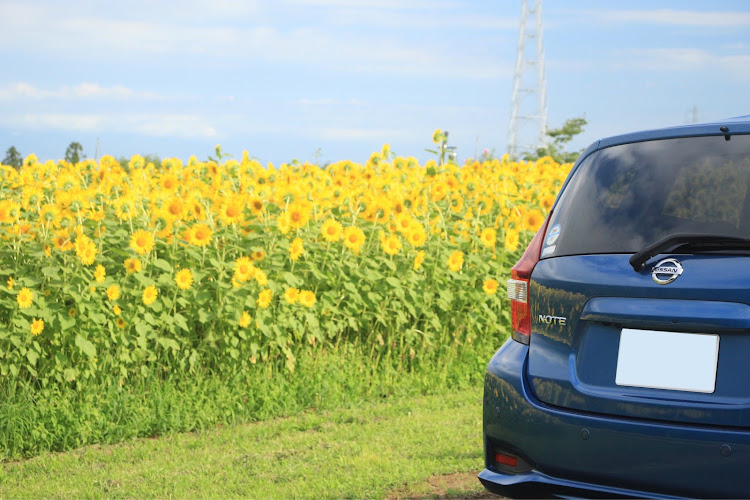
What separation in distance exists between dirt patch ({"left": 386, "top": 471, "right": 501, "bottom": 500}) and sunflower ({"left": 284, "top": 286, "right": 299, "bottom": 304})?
1.80m

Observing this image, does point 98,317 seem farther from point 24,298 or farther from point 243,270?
point 243,270

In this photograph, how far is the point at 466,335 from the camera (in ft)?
24.1

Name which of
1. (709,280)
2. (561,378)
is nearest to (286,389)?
(561,378)

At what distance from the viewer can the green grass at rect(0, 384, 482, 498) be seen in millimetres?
4543

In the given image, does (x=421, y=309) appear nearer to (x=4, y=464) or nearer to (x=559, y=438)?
(x=4, y=464)

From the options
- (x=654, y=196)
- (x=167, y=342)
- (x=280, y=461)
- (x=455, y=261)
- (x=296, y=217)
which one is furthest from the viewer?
(x=455, y=261)

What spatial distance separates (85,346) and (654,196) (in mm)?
3777

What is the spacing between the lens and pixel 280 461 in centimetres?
497

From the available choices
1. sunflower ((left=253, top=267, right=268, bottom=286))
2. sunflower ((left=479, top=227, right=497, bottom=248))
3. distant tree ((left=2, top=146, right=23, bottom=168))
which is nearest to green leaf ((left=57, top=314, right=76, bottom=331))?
sunflower ((left=253, top=267, right=268, bottom=286))

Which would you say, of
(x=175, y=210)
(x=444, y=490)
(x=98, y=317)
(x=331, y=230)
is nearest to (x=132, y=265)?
(x=98, y=317)

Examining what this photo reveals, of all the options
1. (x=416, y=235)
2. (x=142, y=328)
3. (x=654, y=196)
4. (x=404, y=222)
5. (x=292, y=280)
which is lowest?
(x=142, y=328)

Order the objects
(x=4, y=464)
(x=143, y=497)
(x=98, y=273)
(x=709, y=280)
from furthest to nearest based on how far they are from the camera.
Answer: (x=98, y=273)
(x=4, y=464)
(x=143, y=497)
(x=709, y=280)

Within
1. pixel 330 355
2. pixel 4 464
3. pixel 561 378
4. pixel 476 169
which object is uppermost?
pixel 476 169

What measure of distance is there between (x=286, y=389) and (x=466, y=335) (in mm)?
1857
